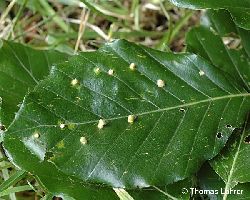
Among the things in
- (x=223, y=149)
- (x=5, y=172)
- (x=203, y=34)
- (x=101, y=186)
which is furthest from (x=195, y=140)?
(x=5, y=172)

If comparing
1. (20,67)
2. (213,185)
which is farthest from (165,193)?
(20,67)

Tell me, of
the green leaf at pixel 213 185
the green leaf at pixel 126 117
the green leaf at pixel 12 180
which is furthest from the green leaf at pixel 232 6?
the green leaf at pixel 12 180

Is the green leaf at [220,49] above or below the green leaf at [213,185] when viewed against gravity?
above

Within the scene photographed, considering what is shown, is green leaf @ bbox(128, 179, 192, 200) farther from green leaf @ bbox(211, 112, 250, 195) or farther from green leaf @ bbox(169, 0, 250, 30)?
green leaf @ bbox(169, 0, 250, 30)

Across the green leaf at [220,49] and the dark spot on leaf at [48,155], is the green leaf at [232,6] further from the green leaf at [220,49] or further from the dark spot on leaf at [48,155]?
the dark spot on leaf at [48,155]

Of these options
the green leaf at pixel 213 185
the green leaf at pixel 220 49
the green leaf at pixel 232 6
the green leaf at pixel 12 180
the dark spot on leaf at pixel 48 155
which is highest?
the green leaf at pixel 232 6

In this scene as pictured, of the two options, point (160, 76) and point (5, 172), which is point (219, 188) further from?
point (5, 172)

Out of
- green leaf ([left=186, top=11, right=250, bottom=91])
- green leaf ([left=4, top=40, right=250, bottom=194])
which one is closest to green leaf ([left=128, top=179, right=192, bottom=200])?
green leaf ([left=4, top=40, right=250, bottom=194])
